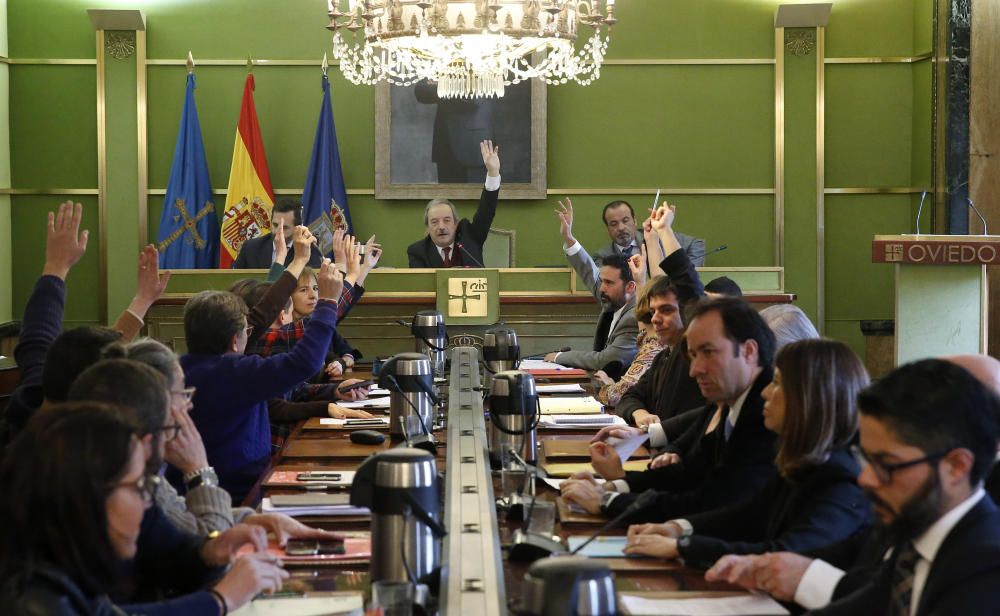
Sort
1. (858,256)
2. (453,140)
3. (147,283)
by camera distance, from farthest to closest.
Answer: (858,256) < (453,140) < (147,283)

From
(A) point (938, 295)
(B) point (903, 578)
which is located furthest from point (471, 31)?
(B) point (903, 578)

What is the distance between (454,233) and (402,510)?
5.63m

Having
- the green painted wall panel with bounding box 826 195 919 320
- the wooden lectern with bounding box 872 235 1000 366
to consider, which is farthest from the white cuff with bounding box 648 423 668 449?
the green painted wall panel with bounding box 826 195 919 320

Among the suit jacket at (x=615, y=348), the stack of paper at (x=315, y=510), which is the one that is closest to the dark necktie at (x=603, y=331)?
the suit jacket at (x=615, y=348)

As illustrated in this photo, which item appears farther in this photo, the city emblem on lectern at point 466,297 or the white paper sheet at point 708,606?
the city emblem on lectern at point 466,297

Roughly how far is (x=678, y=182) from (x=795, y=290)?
120 centimetres

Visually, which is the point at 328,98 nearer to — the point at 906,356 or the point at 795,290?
the point at 795,290

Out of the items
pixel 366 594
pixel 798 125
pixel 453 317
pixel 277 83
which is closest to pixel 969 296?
pixel 453 317

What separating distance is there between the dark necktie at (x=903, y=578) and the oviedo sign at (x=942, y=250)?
4.49 meters

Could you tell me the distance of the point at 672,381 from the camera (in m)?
4.43

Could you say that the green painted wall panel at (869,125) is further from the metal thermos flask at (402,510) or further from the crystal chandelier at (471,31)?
the metal thermos flask at (402,510)

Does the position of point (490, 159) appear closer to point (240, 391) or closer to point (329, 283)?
point (329, 283)

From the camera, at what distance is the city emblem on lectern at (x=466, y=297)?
23.3 feet

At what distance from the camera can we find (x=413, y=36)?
6.62 m
